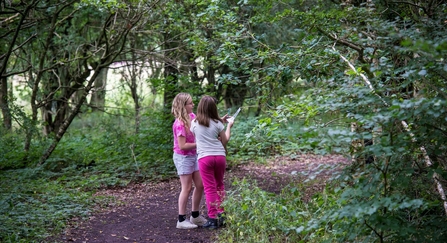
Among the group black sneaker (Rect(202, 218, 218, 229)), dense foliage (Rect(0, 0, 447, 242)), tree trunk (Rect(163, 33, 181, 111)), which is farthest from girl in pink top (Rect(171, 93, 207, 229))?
tree trunk (Rect(163, 33, 181, 111))

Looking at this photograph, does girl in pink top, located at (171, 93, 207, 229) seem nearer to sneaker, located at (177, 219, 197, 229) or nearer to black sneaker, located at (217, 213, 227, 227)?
sneaker, located at (177, 219, 197, 229)

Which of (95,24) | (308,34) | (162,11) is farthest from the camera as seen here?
(95,24)

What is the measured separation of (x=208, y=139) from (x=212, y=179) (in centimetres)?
55

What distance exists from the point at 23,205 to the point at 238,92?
9886 mm

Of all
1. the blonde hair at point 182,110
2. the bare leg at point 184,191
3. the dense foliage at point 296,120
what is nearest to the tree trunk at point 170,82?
the dense foliage at point 296,120

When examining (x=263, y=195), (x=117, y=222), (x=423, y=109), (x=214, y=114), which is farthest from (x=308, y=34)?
(x=117, y=222)

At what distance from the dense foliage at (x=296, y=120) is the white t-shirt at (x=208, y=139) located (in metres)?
0.47

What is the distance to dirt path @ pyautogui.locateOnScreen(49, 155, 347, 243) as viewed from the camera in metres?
6.13

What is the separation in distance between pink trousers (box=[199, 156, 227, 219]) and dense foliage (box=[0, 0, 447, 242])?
32 centimetres

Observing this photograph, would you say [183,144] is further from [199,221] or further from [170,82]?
[170,82]

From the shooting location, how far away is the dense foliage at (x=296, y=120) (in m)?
3.47

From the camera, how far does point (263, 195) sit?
20.1 feet

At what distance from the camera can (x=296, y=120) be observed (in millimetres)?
5645

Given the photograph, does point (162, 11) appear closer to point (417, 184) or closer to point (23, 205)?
point (23, 205)
